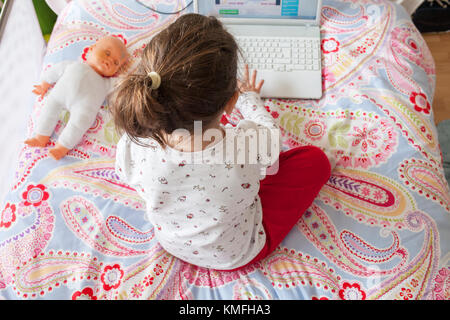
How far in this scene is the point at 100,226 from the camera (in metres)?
0.90

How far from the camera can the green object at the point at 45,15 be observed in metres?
1.36

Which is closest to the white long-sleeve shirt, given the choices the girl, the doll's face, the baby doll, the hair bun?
the girl

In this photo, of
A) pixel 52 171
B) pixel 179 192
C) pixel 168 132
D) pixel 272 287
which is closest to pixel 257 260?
pixel 272 287

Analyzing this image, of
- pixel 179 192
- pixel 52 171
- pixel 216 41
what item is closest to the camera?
pixel 216 41

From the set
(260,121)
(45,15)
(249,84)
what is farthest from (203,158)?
(45,15)

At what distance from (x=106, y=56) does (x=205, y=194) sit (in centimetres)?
59

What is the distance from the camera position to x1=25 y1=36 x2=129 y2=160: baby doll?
3.19 ft

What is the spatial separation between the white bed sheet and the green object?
289mm

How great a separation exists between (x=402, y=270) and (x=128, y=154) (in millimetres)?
638

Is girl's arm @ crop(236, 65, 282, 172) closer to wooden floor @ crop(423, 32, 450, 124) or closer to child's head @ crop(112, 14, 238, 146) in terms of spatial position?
child's head @ crop(112, 14, 238, 146)

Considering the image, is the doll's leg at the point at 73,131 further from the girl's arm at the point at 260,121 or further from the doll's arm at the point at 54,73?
the girl's arm at the point at 260,121

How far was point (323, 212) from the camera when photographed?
0.91 m

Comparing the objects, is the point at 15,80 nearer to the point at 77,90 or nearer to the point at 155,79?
the point at 77,90

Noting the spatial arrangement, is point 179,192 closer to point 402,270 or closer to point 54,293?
point 54,293
